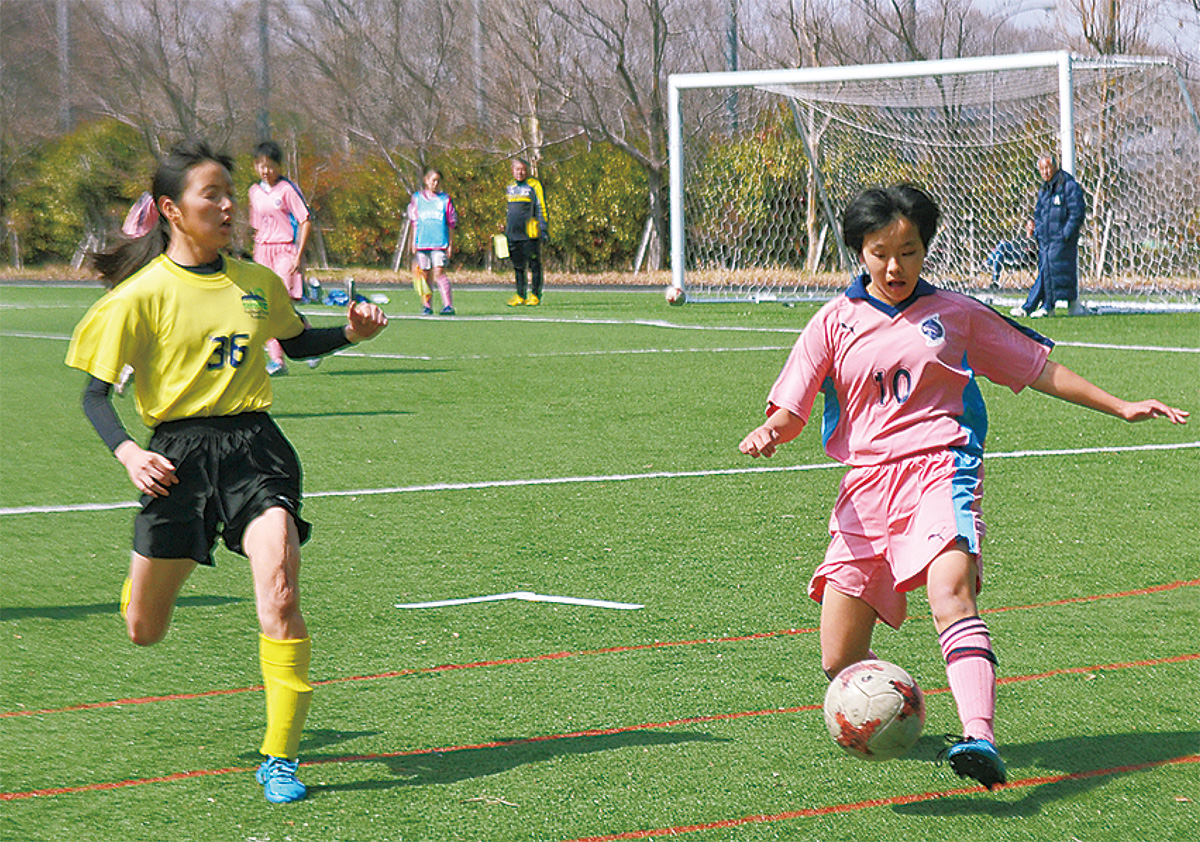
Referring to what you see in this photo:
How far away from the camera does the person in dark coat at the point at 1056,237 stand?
63.1 ft

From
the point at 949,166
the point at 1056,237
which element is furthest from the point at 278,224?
the point at 949,166

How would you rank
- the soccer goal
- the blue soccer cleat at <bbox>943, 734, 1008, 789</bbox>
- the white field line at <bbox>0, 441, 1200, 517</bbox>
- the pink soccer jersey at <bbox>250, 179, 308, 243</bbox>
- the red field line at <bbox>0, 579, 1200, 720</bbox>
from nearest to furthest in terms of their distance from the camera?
the blue soccer cleat at <bbox>943, 734, 1008, 789</bbox>
the red field line at <bbox>0, 579, 1200, 720</bbox>
the white field line at <bbox>0, 441, 1200, 517</bbox>
the pink soccer jersey at <bbox>250, 179, 308, 243</bbox>
the soccer goal

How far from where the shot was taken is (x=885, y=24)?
117 feet

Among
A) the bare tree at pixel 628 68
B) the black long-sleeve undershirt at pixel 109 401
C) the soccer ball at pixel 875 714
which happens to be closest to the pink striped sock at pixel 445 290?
the bare tree at pixel 628 68

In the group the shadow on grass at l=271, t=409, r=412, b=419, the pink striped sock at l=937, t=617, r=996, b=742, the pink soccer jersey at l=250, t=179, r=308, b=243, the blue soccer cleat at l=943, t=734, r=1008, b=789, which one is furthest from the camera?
the pink soccer jersey at l=250, t=179, r=308, b=243

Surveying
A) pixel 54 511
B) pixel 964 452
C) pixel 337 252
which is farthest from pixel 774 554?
pixel 337 252

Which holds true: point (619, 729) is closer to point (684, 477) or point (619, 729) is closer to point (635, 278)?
point (684, 477)

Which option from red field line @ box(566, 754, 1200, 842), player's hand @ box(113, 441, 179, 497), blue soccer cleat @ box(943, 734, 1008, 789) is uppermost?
player's hand @ box(113, 441, 179, 497)

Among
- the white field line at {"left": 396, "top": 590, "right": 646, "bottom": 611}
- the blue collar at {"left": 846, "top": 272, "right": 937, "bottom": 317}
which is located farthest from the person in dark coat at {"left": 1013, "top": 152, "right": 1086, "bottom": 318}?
the blue collar at {"left": 846, "top": 272, "right": 937, "bottom": 317}

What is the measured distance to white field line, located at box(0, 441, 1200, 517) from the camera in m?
8.31

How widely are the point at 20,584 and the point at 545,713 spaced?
2.94m

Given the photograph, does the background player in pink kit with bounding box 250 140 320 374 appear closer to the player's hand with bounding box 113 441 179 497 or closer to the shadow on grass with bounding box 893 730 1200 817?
the player's hand with bounding box 113 441 179 497

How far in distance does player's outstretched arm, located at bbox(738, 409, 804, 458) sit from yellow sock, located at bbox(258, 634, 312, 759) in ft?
4.38

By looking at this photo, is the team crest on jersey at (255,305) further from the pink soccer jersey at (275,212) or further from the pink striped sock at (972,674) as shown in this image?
the pink soccer jersey at (275,212)
